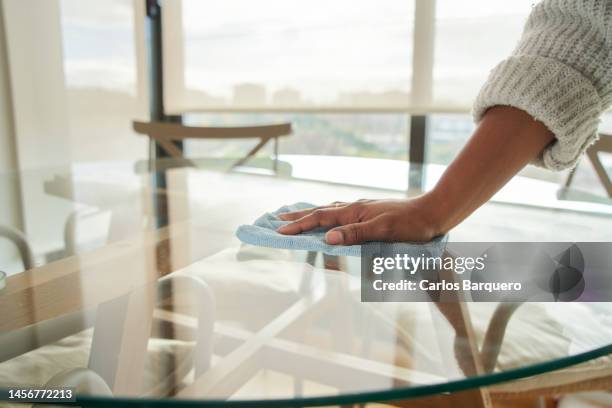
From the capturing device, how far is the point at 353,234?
0.64 m

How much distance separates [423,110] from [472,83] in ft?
0.78

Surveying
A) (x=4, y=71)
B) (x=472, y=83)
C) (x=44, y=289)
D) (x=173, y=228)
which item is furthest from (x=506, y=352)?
(x=4, y=71)

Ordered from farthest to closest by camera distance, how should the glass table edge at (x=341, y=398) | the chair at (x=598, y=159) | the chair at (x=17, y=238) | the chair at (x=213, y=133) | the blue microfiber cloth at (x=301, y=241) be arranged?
the chair at (x=213, y=133) → the chair at (x=598, y=159) → the chair at (x=17, y=238) → the blue microfiber cloth at (x=301, y=241) → the glass table edge at (x=341, y=398)

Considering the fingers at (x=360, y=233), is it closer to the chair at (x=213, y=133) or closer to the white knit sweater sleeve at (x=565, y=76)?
the white knit sweater sleeve at (x=565, y=76)

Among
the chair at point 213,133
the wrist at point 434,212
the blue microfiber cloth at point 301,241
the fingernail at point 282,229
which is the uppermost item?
the chair at point 213,133

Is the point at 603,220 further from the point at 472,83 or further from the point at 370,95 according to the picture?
the point at 370,95

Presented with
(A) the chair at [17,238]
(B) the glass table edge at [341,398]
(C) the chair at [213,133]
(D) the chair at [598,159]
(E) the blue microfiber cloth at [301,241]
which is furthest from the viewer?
(C) the chair at [213,133]

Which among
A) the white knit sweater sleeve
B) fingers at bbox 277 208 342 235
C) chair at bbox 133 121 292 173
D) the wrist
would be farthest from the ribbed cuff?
chair at bbox 133 121 292 173

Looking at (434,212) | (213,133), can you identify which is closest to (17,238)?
(434,212)

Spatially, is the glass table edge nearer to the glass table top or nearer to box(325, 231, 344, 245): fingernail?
the glass table top

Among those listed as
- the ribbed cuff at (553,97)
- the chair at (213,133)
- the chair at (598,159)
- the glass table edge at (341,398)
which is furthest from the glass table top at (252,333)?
the chair at (213,133)

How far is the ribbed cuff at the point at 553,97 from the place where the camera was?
624 millimetres

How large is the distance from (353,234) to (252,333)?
0.70 feet

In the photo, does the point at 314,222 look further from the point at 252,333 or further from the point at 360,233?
the point at 252,333
